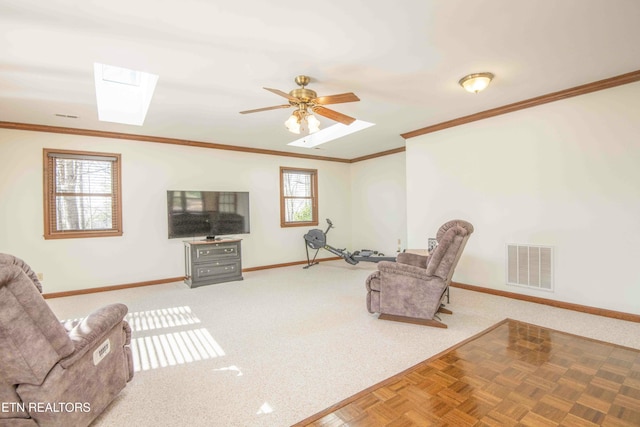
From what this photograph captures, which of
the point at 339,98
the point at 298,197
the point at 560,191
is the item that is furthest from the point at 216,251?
the point at 560,191

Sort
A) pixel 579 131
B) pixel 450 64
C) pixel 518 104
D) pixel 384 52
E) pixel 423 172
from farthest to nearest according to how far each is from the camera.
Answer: pixel 423 172, pixel 518 104, pixel 579 131, pixel 450 64, pixel 384 52

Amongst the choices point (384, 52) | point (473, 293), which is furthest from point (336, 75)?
point (473, 293)

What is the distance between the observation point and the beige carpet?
1.95 m

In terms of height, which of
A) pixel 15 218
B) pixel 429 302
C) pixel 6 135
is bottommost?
pixel 429 302

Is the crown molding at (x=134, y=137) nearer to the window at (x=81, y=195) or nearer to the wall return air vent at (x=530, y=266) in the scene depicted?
the window at (x=81, y=195)

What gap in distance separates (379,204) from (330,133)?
2235 millimetres

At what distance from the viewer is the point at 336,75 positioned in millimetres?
2963

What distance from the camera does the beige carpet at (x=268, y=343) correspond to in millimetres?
1950

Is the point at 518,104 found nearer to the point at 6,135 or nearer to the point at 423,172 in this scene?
the point at 423,172

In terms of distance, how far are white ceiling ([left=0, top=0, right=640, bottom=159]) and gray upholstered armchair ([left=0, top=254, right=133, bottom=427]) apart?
175 cm

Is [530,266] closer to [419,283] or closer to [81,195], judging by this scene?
[419,283]

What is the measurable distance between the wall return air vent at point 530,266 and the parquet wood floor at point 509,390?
46.0 inches

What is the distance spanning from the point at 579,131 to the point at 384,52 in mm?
2628

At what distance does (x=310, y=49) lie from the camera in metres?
2.49
